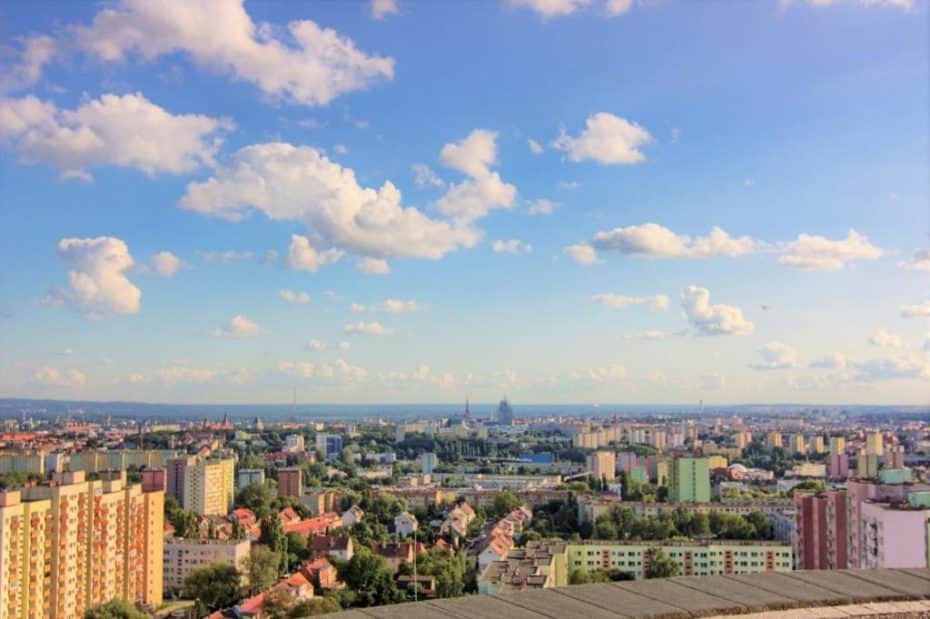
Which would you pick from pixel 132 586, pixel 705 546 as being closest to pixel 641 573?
pixel 705 546

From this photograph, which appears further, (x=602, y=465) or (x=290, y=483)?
(x=602, y=465)

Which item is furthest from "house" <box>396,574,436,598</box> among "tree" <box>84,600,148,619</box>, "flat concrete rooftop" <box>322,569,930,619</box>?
"flat concrete rooftop" <box>322,569,930,619</box>

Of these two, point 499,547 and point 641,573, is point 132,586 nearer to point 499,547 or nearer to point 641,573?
Answer: point 499,547

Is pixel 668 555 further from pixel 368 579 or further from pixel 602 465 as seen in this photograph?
pixel 602 465

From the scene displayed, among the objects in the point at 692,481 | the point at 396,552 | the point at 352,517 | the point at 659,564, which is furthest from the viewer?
the point at 692,481

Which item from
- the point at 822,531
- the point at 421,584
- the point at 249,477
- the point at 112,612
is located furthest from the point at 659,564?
the point at 249,477

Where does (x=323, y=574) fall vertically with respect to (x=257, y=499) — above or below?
above
